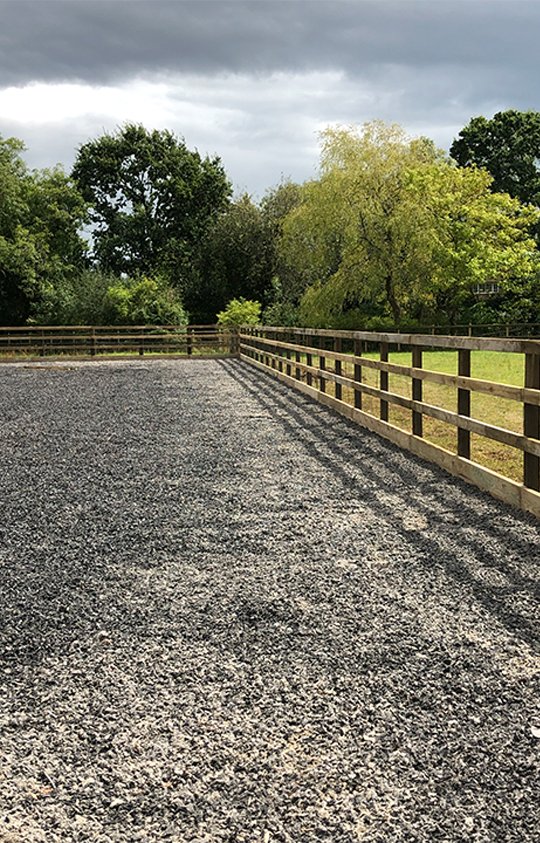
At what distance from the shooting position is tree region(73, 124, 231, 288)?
55.5 meters

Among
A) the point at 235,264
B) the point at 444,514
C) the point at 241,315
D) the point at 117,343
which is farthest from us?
the point at 235,264

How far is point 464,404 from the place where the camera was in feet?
20.7

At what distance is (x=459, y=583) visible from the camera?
3.92 meters

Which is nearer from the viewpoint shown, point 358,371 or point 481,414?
point 358,371

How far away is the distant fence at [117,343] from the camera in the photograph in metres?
31.2

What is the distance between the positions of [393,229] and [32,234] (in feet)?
81.4

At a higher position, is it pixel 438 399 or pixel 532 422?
pixel 532 422

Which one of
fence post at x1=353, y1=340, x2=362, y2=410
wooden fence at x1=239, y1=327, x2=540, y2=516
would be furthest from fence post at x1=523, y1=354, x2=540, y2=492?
fence post at x1=353, y1=340, x2=362, y2=410

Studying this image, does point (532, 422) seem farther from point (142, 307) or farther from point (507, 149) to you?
point (507, 149)

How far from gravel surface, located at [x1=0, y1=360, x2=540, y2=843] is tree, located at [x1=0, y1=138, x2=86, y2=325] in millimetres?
39270

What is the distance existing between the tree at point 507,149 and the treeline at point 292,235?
11 cm

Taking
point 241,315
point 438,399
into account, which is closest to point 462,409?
point 438,399

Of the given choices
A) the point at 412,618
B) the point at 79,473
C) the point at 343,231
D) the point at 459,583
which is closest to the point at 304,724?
the point at 412,618

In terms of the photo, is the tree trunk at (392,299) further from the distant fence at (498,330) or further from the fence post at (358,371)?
the fence post at (358,371)
